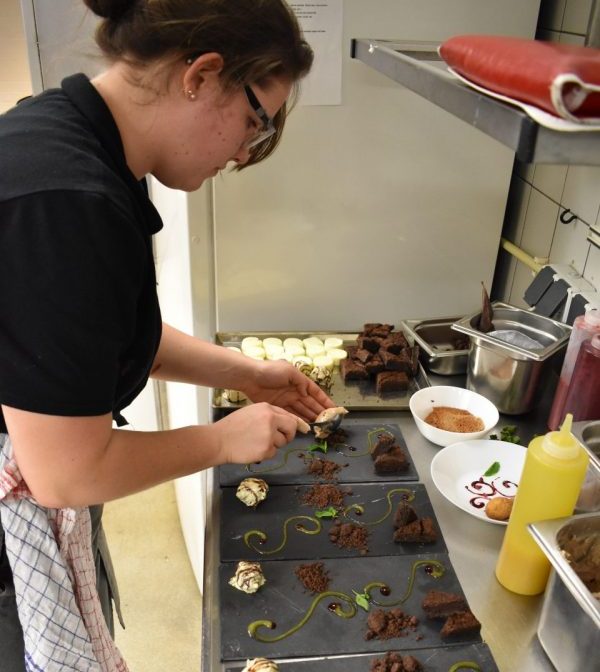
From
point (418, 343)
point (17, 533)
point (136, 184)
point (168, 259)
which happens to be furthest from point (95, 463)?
point (168, 259)

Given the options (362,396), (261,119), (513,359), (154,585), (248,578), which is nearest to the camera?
(261,119)

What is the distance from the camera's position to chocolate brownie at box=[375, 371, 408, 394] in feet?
4.62

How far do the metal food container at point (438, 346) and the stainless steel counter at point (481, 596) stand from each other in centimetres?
30

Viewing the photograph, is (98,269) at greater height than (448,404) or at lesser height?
greater

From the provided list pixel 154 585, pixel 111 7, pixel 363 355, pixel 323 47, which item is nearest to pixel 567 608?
pixel 363 355

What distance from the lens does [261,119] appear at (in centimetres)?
84

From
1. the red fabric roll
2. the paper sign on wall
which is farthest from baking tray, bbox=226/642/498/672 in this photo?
the paper sign on wall

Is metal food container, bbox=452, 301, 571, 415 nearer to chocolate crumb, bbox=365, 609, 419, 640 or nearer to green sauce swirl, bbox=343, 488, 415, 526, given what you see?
green sauce swirl, bbox=343, 488, 415, 526

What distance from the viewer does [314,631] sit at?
887 millimetres

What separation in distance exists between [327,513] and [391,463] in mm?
162

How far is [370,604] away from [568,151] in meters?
0.66

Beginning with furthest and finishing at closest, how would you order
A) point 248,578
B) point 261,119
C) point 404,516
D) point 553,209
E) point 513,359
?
point 553,209
point 513,359
point 404,516
point 248,578
point 261,119

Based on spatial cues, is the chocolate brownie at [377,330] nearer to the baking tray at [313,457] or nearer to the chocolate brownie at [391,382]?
the chocolate brownie at [391,382]

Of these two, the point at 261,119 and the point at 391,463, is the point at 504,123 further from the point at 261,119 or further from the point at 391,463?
the point at 391,463
